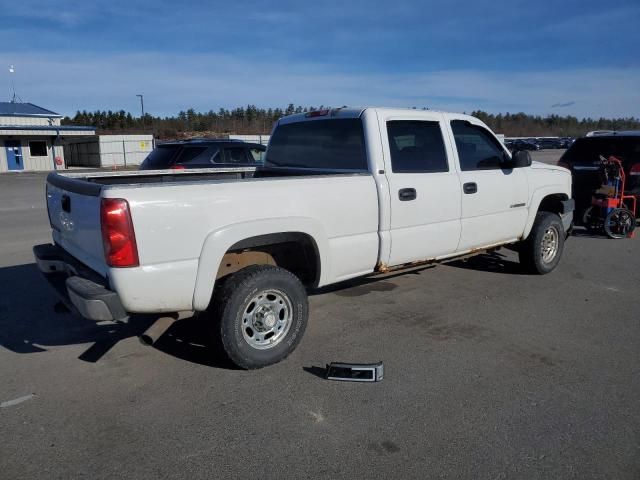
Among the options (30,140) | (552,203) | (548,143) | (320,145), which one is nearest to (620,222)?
(552,203)

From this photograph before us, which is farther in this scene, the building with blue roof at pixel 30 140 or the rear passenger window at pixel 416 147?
the building with blue roof at pixel 30 140

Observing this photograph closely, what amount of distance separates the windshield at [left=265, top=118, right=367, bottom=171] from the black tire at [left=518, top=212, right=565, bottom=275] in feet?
9.13

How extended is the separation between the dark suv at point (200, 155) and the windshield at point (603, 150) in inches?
245

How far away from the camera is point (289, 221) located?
404 centimetres

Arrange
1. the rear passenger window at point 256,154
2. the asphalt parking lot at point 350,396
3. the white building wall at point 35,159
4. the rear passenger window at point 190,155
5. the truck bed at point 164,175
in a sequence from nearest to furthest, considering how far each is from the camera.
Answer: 1. the asphalt parking lot at point 350,396
2. the truck bed at point 164,175
3. the rear passenger window at point 190,155
4. the rear passenger window at point 256,154
5. the white building wall at point 35,159

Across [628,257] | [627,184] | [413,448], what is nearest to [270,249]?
[413,448]

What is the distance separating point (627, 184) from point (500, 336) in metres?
6.65

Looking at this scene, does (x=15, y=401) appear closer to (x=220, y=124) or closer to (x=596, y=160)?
(x=596, y=160)

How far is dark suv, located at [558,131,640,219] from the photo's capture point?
9.77 metres

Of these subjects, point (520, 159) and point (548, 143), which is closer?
point (520, 159)

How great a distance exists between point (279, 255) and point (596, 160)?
315 inches

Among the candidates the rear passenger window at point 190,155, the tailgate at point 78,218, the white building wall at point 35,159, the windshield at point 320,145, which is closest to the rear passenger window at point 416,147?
the windshield at point 320,145

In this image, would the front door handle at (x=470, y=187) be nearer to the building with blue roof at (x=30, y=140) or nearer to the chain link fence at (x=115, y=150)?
the building with blue roof at (x=30, y=140)

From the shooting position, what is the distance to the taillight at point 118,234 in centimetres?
333
